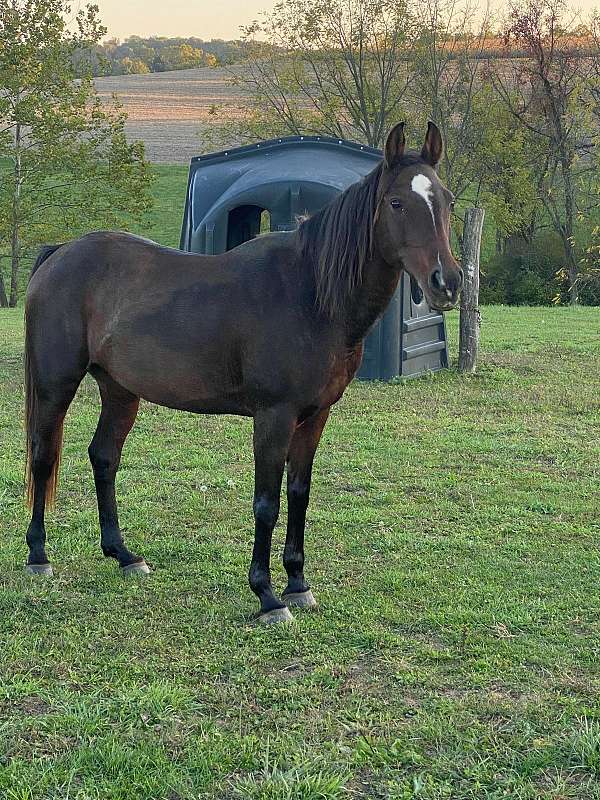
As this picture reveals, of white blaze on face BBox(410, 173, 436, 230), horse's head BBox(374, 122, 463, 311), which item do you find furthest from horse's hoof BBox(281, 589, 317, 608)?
white blaze on face BBox(410, 173, 436, 230)

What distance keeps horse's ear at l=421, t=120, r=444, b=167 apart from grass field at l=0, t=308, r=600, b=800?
207cm

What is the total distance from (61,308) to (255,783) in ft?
8.68

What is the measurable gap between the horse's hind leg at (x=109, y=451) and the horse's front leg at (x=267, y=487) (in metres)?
0.99

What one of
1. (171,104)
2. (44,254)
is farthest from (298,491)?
(171,104)

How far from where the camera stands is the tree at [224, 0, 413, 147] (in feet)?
99.1

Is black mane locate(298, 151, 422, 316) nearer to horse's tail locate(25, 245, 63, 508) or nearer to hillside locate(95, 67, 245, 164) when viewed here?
horse's tail locate(25, 245, 63, 508)

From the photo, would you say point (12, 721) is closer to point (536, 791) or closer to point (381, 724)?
point (381, 724)

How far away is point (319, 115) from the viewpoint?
31.0 meters

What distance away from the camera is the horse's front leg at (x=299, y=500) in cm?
411

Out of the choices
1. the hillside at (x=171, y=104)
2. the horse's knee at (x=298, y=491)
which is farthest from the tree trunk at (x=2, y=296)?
the horse's knee at (x=298, y=491)

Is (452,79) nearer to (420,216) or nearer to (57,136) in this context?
(57,136)

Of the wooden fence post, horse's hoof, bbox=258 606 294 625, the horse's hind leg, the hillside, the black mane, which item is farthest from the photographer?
the hillside

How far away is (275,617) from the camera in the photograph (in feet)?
12.8

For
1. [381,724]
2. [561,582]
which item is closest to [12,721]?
[381,724]
